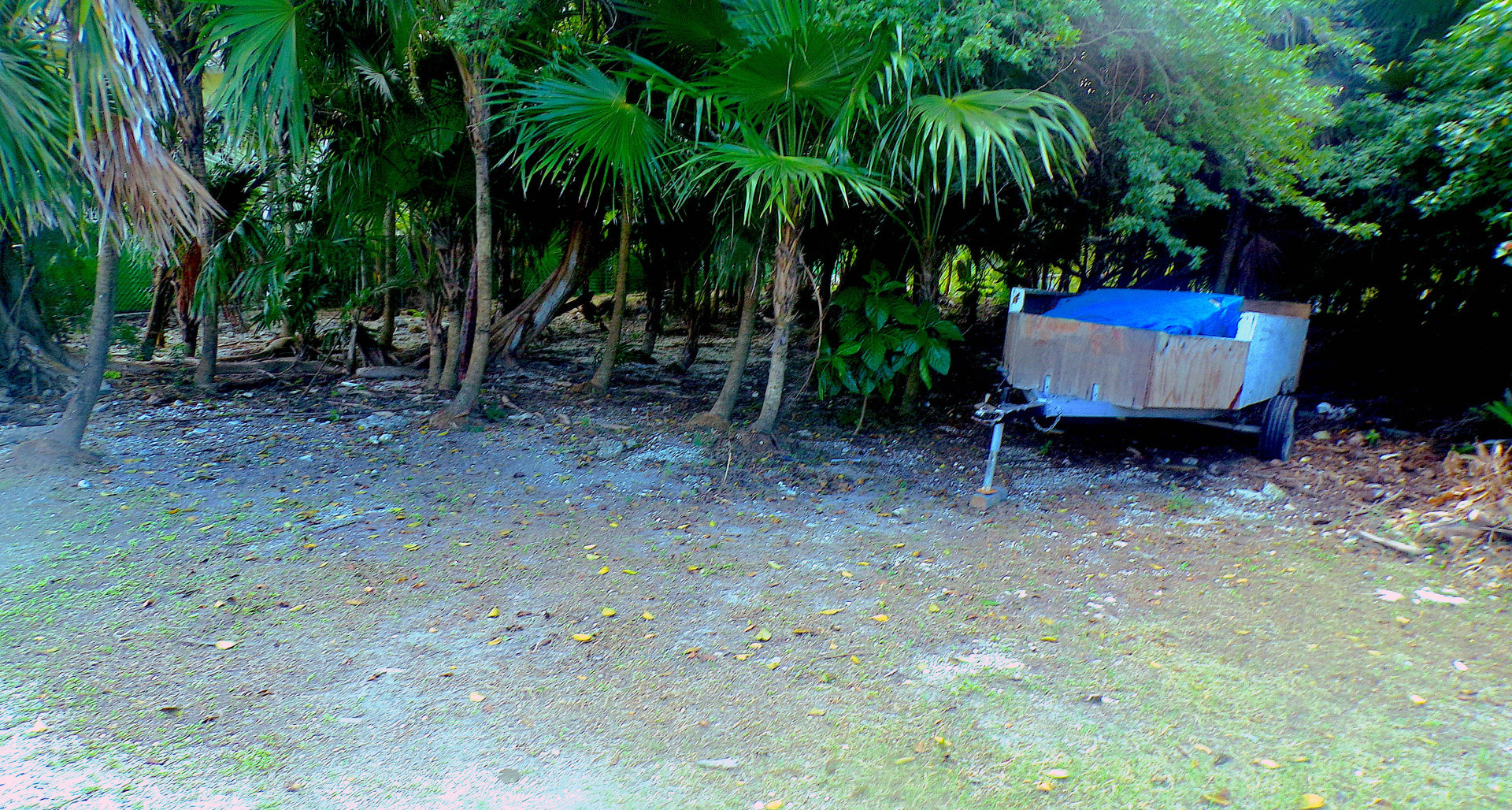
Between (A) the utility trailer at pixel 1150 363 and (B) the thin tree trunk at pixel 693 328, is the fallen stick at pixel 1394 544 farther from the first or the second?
(B) the thin tree trunk at pixel 693 328

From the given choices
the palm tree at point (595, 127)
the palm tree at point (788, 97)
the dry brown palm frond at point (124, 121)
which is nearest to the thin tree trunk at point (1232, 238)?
the palm tree at point (788, 97)

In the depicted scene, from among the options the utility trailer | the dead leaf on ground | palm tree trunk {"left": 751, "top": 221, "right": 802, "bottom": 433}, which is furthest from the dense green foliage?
the dead leaf on ground

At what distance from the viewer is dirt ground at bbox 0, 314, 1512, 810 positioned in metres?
2.86

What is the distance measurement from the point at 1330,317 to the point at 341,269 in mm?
10533

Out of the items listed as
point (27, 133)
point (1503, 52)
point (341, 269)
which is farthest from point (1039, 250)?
point (27, 133)

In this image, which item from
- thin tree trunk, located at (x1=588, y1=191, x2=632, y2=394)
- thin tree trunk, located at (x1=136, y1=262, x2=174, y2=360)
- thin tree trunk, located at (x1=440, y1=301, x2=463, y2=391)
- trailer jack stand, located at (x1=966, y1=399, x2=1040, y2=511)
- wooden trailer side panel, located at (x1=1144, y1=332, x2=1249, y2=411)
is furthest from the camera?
thin tree trunk, located at (x1=136, y1=262, x2=174, y2=360)

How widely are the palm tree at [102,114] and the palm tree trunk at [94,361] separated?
0.05 metres

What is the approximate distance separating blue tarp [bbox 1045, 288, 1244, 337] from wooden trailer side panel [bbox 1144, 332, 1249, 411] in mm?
217

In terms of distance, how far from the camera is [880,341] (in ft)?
23.3

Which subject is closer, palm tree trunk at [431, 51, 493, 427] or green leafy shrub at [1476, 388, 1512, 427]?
green leafy shrub at [1476, 388, 1512, 427]

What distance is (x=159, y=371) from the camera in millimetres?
8391

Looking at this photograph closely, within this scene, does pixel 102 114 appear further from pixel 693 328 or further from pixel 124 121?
pixel 693 328

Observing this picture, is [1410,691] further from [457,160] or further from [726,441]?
[457,160]

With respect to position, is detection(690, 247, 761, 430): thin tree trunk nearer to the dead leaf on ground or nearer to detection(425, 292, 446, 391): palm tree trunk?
detection(425, 292, 446, 391): palm tree trunk
